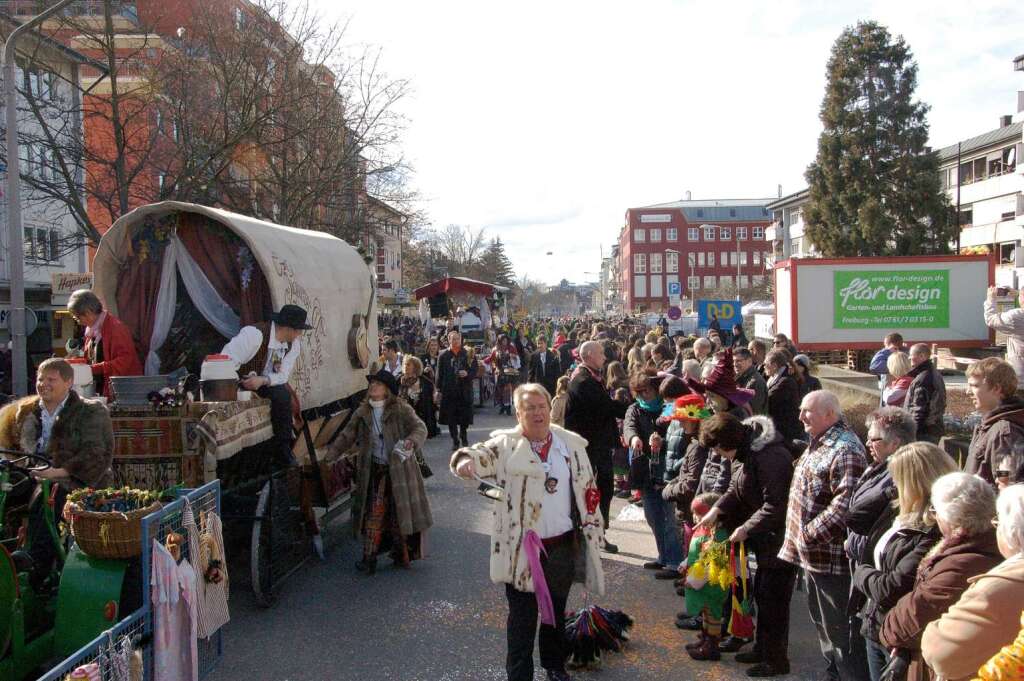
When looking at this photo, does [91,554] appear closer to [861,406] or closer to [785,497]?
[785,497]

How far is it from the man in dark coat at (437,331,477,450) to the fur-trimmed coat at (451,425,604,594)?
857cm

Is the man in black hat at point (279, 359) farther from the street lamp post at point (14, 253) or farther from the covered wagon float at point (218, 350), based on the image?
the street lamp post at point (14, 253)

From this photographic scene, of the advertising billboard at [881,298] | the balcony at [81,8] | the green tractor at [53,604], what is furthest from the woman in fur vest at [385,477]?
the advertising billboard at [881,298]

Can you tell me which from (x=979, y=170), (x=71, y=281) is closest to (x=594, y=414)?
(x=71, y=281)

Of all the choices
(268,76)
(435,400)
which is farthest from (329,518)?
(268,76)

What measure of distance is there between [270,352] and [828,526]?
16.2 ft

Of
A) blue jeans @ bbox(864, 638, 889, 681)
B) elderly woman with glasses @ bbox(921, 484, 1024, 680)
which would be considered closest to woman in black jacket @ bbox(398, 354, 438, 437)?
blue jeans @ bbox(864, 638, 889, 681)

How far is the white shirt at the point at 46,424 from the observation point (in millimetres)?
5309

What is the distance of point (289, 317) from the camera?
7242 millimetres

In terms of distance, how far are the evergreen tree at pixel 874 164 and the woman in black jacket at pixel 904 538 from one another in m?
41.0

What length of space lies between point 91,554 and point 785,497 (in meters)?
3.97

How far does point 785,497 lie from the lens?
4934mm

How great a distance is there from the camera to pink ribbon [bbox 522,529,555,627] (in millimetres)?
4605

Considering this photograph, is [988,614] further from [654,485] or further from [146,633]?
[654,485]
